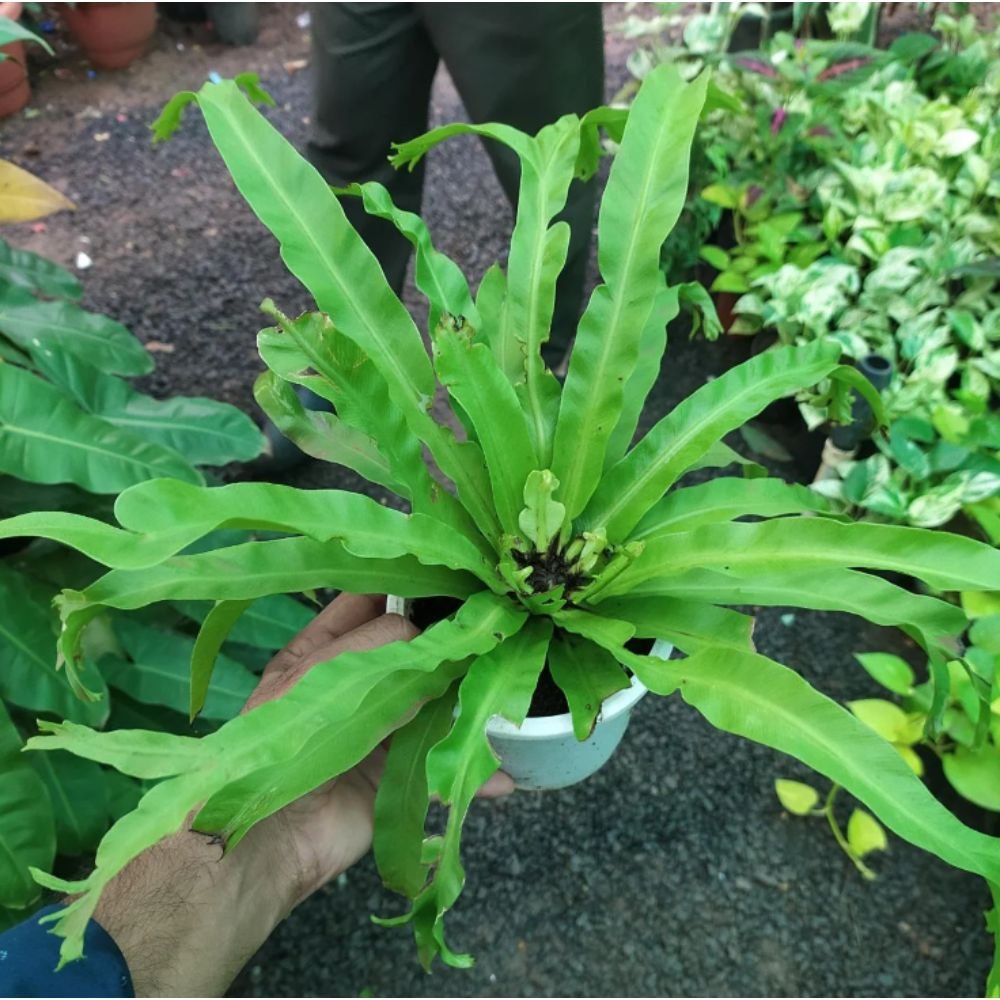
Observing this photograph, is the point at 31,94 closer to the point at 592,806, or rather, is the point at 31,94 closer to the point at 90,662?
the point at 90,662

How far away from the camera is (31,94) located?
9.48 feet

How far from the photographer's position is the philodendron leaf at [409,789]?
2.35 feet

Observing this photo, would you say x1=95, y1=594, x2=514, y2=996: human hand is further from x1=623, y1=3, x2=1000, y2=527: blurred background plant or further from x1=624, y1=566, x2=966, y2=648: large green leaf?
x1=623, y1=3, x2=1000, y2=527: blurred background plant

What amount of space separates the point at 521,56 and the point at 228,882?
1.24 meters

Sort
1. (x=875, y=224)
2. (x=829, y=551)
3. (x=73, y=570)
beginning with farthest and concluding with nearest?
(x=875, y=224)
(x=73, y=570)
(x=829, y=551)

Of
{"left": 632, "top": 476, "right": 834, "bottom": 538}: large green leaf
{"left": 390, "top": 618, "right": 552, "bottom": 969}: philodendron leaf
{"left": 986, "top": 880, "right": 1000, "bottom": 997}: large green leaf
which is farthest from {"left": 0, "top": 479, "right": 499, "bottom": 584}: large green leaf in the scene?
{"left": 986, "top": 880, "right": 1000, "bottom": 997}: large green leaf

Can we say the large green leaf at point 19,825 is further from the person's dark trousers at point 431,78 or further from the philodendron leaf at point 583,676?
the person's dark trousers at point 431,78

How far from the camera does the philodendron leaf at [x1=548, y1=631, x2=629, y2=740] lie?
2.14ft

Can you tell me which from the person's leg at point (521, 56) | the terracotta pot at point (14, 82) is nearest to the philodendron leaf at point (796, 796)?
the person's leg at point (521, 56)

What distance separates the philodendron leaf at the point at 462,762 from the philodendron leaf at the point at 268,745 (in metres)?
0.02

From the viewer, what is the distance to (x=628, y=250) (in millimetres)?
712

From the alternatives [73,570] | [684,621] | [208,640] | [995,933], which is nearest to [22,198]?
[73,570]

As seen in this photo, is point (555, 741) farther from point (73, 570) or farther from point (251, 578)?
point (73, 570)

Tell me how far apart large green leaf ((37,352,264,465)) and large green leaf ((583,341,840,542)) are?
0.91 metres
